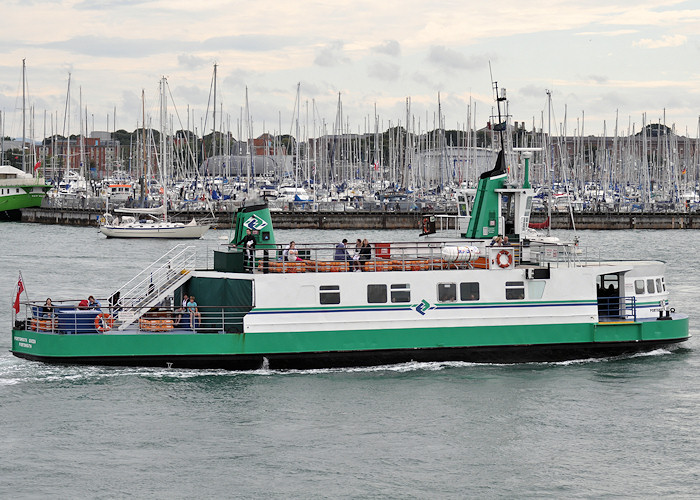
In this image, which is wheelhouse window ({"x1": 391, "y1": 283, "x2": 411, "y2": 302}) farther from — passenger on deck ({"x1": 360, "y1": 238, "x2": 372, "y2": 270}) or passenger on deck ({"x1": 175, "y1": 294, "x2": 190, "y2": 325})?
passenger on deck ({"x1": 175, "y1": 294, "x2": 190, "y2": 325})

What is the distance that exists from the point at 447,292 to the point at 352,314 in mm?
3061

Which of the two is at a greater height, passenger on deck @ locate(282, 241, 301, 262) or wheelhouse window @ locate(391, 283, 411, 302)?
passenger on deck @ locate(282, 241, 301, 262)

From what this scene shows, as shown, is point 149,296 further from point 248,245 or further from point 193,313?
point 248,245

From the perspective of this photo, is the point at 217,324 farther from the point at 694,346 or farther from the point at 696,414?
the point at 694,346

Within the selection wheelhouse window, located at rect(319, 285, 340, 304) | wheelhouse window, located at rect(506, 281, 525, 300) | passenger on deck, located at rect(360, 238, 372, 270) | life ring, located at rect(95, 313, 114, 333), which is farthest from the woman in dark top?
life ring, located at rect(95, 313, 114, 333)

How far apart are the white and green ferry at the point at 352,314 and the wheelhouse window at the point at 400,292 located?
3 cm

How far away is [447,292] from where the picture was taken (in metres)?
31.0

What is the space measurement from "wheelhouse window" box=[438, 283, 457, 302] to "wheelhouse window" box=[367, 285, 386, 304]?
1767 millimetres

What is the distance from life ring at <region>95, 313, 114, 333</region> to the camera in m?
29.9

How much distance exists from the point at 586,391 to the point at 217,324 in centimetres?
1115

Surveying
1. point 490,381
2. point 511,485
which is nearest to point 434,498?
point 511,485

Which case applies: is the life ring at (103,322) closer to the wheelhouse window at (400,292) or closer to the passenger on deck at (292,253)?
the passenger on deck at (292,253)

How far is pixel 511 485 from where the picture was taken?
22.3 m

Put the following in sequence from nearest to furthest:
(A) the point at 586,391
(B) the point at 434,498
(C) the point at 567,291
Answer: (B) the point at 434,498 → (A) the point at 586,391 → (C) the point at 567,291
